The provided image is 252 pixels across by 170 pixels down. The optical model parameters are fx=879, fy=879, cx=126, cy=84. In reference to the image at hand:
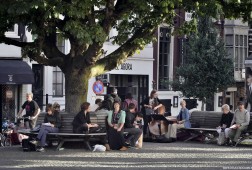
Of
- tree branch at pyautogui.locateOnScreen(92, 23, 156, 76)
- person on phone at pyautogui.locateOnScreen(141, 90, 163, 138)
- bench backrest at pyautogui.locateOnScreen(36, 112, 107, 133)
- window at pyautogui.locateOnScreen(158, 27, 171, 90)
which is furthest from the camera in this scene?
window at pyautogui.locateOnScreen(158, 27, 171, 90)

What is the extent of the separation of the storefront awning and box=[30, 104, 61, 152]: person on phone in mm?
9079

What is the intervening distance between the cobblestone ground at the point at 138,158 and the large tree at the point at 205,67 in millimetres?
17520

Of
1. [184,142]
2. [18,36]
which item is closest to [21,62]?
[18,36]

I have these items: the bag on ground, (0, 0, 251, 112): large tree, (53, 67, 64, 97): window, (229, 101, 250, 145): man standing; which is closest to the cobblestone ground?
(229, 101, 250, 145): man standing

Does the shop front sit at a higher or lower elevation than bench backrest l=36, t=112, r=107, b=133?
higher

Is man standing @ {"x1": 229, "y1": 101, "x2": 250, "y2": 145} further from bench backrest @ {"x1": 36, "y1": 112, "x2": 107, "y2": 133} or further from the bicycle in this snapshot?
the bicycle

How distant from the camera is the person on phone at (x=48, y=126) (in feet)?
81.8

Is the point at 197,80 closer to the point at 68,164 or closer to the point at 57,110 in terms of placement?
the point at 57,110

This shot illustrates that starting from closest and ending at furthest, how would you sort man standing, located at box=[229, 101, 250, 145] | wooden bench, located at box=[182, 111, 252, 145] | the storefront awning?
man standing, located at box=[229, 101, 250, 145] < wooden bench, located at box=[182, 111, 252, 145] < the storefront awning

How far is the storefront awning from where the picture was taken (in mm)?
34469

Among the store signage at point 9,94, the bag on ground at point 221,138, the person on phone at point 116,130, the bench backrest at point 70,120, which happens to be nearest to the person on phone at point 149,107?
the bag on ground at point 221,138

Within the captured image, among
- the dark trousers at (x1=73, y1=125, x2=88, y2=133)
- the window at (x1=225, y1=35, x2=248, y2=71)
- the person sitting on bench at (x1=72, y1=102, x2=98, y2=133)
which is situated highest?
the window at (x1=225, y1=35, x2=248, y2=71)

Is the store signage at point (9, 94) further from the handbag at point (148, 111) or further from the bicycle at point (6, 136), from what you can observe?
the handbag at point (148, 111)

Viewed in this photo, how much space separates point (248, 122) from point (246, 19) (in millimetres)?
3502
